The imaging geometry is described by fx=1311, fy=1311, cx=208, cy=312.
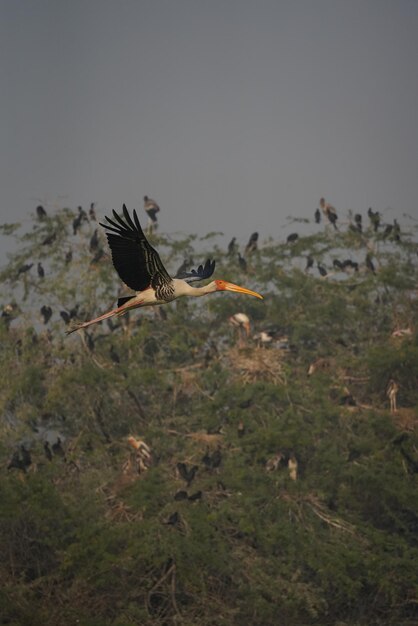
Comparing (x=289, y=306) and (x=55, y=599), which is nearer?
(x=55, y=599)

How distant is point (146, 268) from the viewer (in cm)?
1090

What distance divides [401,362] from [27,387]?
6.37 metres

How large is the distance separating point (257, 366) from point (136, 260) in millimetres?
10562

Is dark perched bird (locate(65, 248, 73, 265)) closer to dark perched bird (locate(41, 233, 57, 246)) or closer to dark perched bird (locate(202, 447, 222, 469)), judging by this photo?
dark perched bird (locate(41, 233, 57, 246))

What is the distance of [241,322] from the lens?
2344cm

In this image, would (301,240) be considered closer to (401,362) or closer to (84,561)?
(401,362)

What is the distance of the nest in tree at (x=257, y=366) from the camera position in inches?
832

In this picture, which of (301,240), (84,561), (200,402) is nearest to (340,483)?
(200,402)

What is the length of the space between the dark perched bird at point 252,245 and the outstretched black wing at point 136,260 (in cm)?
1527

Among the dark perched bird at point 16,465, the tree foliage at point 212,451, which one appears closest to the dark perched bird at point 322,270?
the tree foliage at point 212,451

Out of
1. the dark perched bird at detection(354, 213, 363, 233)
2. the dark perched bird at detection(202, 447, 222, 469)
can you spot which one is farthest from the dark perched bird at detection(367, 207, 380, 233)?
the dark perched bird at detection(202, 447, 222, 469)

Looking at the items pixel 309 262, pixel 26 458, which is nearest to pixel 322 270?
pixel 309 262

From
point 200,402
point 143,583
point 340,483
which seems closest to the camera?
point 143,583

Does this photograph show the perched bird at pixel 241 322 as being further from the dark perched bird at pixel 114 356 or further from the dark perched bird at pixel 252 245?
the dark perched bird at pixel 252 245
